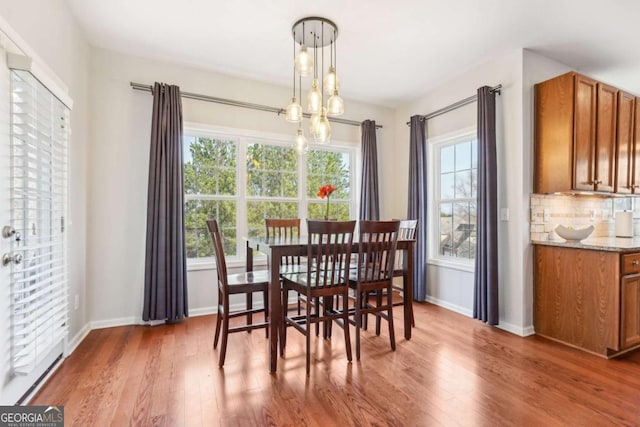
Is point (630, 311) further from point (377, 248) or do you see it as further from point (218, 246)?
point (218, 246)

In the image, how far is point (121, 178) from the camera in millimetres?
3150

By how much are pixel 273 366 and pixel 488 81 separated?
3367 mm

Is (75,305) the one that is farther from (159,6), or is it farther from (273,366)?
(159,6)

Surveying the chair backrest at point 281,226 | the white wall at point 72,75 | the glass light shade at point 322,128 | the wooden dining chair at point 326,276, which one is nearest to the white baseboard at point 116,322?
the white wall at point 72,75

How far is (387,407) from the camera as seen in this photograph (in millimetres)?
1823

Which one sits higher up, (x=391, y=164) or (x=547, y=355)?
Result: (x=391, y=164)

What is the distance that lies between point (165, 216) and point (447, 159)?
3.31 meters

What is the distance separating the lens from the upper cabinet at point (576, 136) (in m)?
2.81

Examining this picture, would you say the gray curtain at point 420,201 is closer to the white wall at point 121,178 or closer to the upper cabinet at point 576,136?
the upper cabinet at point 576,136

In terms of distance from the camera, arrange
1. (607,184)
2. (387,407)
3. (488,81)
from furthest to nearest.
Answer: (488,81)
(607,184)
(387,407)

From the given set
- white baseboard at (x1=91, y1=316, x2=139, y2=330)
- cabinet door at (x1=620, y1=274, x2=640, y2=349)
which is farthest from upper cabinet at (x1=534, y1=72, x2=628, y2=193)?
white baseboard at (x1=91, y1=316, x2=139, y2=330)

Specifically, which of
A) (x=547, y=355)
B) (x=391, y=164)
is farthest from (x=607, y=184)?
(x=391, y=164)

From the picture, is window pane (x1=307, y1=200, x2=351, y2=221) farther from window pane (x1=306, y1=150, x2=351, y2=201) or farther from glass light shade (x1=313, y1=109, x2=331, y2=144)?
glass light shade (x1=313, y1=109, x2=331, y2=144)

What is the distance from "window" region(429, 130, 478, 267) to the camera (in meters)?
3.65
